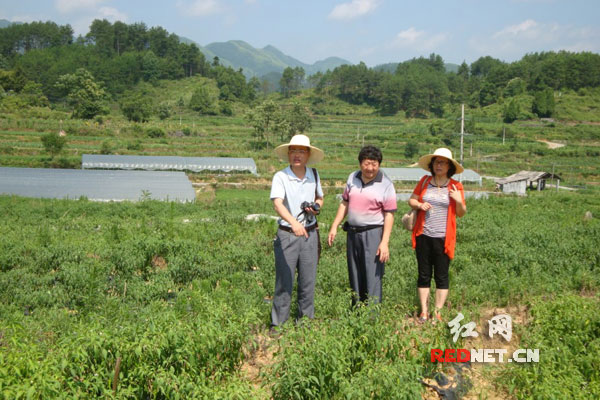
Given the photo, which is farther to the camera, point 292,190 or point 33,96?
point 33,96

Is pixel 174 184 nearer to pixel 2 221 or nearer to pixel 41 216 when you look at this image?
pixel 41 216

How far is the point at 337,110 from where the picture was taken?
237 ft

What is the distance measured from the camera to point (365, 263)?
4.41 meters

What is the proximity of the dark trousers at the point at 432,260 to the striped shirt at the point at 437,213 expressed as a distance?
7 cm

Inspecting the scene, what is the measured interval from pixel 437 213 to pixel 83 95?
5757 centimetres

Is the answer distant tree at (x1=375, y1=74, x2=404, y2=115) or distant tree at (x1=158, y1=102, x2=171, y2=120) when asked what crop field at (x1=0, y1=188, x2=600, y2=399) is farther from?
distant tree at (x1=375, y1=74, x2=404, y2=115)

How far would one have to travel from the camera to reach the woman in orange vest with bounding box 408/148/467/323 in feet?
15.0

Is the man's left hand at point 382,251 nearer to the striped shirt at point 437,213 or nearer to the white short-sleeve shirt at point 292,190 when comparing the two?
the striped shirt at point 437,213

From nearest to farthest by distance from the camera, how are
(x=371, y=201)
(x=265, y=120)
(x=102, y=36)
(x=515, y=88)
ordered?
(x=371, y=201) → (x=265, y=120) → (x=515, y=88) → (x=102, y=36)

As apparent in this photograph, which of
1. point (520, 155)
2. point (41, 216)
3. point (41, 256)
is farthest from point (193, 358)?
point (520, 155)

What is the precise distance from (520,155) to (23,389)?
1802 inches

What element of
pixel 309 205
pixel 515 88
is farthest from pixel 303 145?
pixel 515 88

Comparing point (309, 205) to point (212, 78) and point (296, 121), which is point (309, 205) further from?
point (212, 78)

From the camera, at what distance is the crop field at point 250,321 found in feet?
10.0
